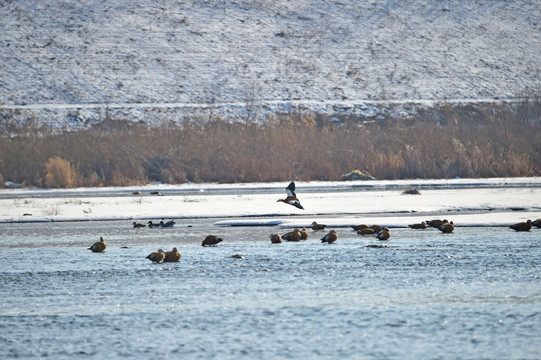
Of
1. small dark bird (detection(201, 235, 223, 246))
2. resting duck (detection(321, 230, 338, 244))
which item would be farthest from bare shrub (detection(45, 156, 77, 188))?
resting duck (detection(321, 230, 338, 244))

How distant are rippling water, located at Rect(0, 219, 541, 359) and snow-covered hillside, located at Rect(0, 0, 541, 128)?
39775 mm

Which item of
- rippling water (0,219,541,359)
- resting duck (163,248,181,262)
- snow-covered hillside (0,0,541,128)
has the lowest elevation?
rippling water (0,219,541,359)

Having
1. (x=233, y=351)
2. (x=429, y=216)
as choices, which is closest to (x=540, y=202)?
(x=429, y=216)

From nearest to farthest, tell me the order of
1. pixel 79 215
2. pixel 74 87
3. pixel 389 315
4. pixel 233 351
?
1. pixel 233 351
2. pixel 389 315
3. pixel 79 215
4. pixel 74 87

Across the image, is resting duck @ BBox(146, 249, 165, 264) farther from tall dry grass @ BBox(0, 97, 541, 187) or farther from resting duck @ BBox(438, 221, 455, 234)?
tall dry grass @ BBox(0, 97, 541, 187)

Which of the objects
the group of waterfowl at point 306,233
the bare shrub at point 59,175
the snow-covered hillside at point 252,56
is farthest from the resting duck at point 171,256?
the snow-covered hillside at point 252,56

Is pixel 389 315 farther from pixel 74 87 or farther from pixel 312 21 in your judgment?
pixel 312 21

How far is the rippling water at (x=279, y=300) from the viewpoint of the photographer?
25.3 ft

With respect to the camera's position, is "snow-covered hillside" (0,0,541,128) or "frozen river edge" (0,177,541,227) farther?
"snow-covered hillside" (0,0,541,128)

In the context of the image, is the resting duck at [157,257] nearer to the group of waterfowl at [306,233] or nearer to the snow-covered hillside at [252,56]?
the group of waterfowl at [306,233]

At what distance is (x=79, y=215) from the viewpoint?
2008 cm

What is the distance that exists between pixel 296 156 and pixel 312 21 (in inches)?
1455

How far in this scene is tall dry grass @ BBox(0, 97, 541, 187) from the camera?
109 feet

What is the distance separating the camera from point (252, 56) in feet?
211
